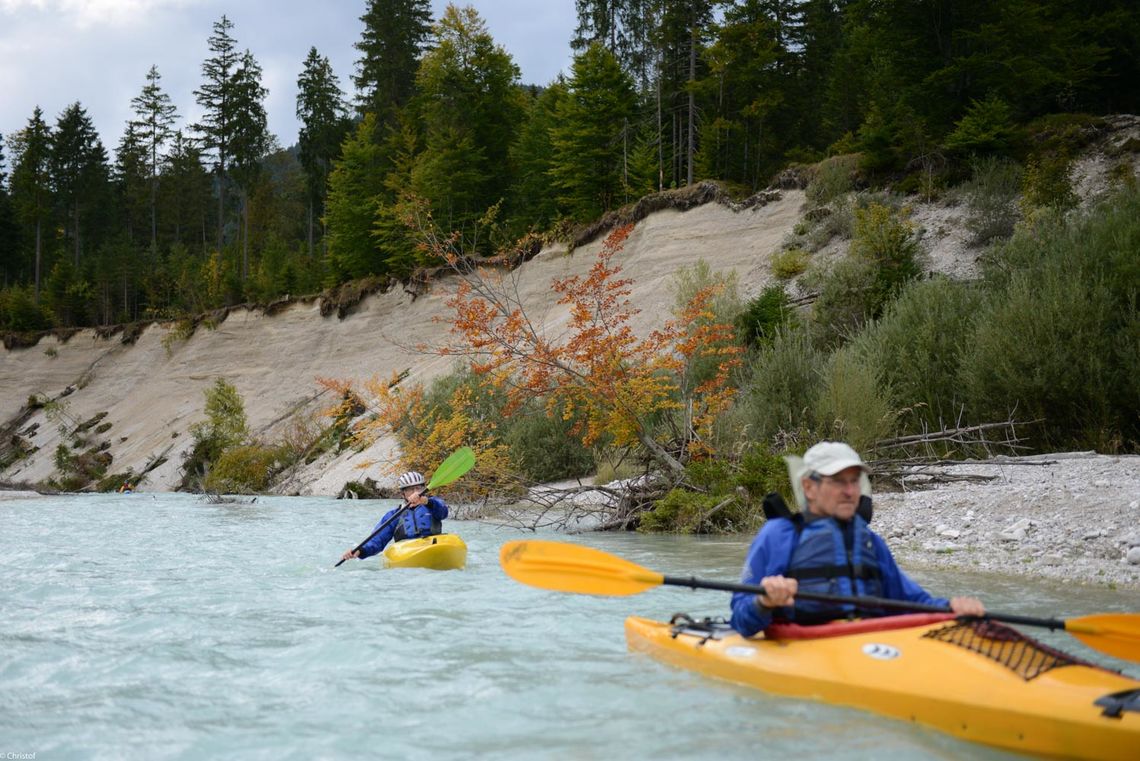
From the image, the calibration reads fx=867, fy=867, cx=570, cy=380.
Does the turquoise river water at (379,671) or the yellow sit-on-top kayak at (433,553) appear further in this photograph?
the yellow sit-on-top kayak at (433,553)

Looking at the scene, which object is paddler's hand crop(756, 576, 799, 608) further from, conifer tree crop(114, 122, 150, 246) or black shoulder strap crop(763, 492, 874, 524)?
conifer tree crop(114, 122, 150, 246)

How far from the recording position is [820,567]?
405cm

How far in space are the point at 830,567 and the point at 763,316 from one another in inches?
563

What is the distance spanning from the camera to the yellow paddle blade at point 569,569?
477cm

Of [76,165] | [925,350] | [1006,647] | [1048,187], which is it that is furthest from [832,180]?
[76,165]

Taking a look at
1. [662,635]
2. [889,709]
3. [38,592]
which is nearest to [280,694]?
[662,635]

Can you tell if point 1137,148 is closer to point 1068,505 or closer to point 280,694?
point 1068,505

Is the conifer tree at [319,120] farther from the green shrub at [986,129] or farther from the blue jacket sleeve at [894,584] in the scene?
the blue jacket sleeve at [894,584]

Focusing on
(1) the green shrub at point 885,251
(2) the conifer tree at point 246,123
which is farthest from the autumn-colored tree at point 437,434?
(2) the conifer tree at point 246,123

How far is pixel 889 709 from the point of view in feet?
11.4

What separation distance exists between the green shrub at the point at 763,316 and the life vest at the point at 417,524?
32.2ft

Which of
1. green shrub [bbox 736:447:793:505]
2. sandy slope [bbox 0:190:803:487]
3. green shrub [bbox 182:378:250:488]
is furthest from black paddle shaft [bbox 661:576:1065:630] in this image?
green shrub [bbox 182:378:250:488]

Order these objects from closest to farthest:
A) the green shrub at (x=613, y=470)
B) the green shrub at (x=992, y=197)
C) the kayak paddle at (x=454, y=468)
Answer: the kayak paddle at (x=454, y=468) → the green shrub at (x=613, y=470) → the green shrub at (x=992, y=197)

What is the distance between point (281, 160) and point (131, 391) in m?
39.0
